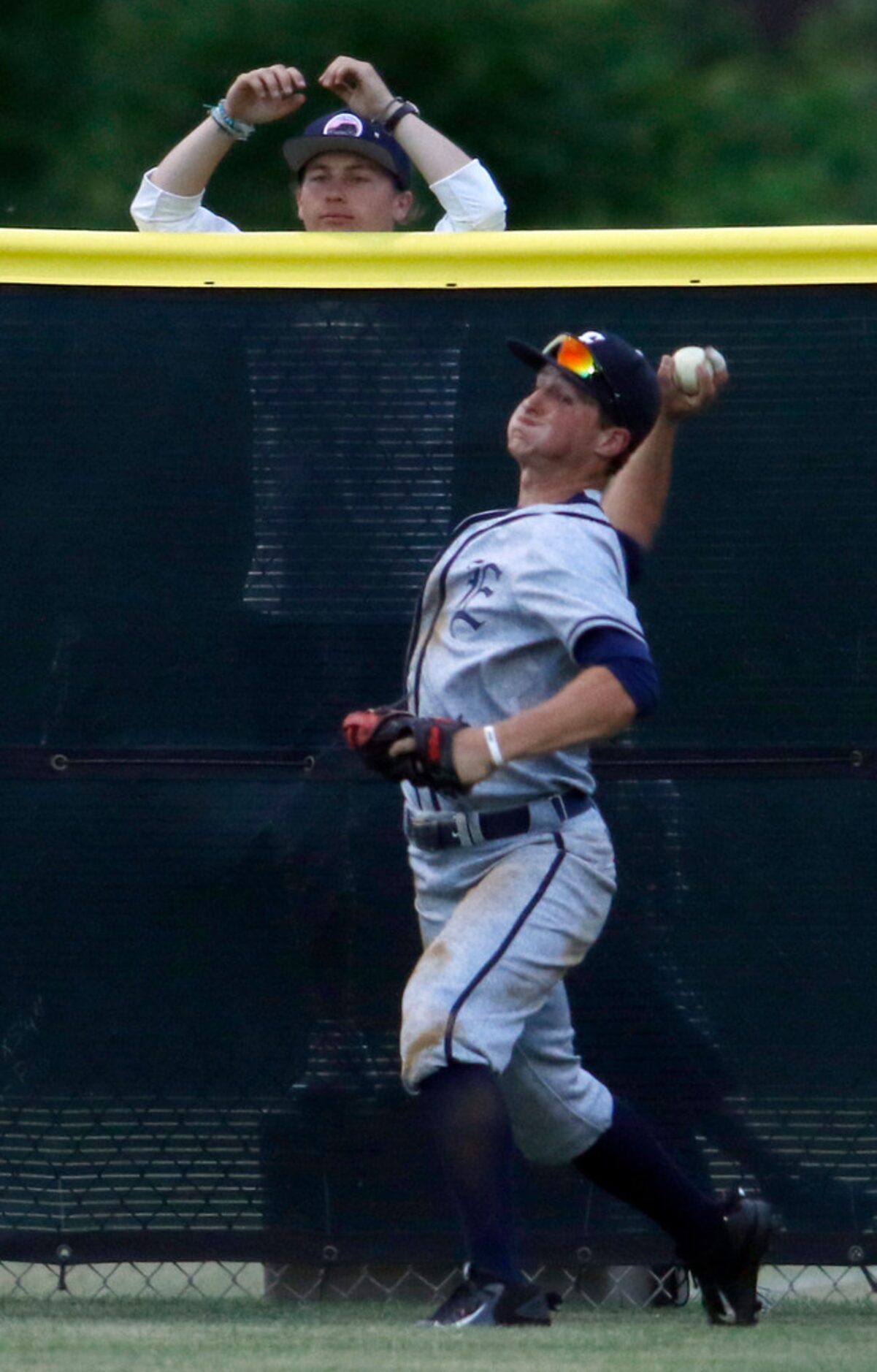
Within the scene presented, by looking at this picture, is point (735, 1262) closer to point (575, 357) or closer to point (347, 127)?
point (575, 357)

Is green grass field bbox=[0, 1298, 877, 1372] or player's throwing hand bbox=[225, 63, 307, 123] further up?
player's throwing hand bbox=[225, 63, 307, 123]

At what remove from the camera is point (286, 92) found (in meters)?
4.45

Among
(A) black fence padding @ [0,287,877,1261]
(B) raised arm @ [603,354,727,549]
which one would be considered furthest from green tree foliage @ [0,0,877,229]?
(B) raised arm @ [603,354,727,549]

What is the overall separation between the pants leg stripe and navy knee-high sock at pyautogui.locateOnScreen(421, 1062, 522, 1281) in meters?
0.05

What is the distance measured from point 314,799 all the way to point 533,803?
538 mm

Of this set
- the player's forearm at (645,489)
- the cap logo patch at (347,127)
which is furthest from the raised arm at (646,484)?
the cap logo patch at (347,127)

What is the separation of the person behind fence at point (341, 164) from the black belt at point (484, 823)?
4.29ft

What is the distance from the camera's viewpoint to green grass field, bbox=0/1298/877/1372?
3324 millimetres

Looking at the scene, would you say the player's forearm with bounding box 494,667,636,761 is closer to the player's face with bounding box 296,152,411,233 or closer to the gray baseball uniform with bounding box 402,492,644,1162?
the gray baseball uniform with bounding box 402,492,644,1162

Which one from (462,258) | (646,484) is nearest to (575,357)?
(646,484)

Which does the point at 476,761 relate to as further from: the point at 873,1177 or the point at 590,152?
the point at 590,152

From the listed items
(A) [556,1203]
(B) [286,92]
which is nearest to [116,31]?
(B) [286,92]

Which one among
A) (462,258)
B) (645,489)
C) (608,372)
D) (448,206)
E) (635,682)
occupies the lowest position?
(635,682)

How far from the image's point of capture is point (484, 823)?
3.88 metres
